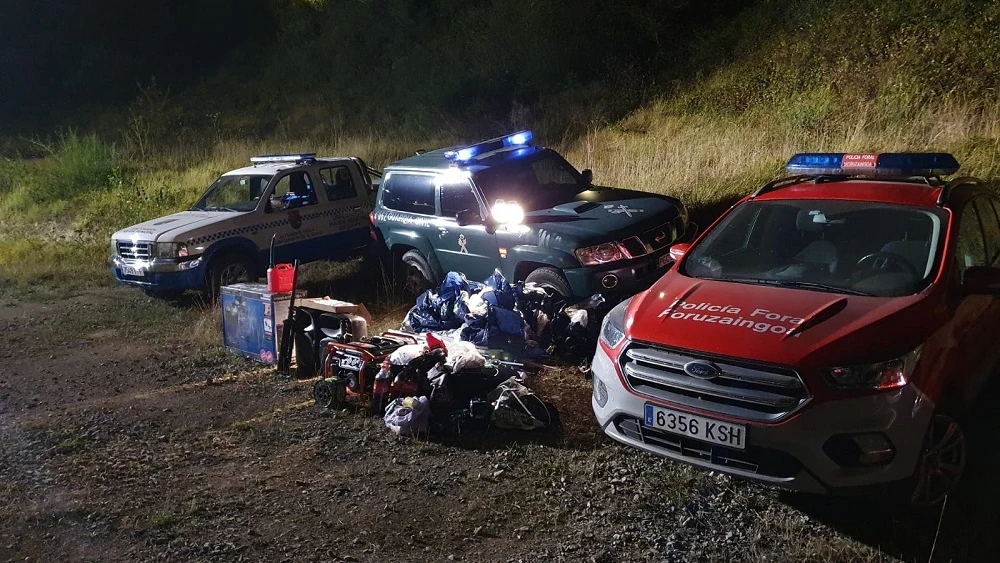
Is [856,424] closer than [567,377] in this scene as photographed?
Yes

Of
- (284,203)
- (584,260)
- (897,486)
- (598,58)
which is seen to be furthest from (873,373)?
(598,58)

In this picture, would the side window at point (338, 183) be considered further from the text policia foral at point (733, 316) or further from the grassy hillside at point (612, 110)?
the text policia foral at point (733, 316)

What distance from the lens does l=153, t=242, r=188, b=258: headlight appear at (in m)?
10.1

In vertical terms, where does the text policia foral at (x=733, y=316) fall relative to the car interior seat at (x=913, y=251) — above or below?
below

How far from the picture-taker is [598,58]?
2033 centimetres

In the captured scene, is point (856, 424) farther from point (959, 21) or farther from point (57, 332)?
point (959, 21)

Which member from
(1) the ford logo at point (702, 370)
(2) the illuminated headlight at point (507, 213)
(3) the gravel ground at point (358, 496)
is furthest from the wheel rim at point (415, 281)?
(1) the ford logo at point (702, 370)

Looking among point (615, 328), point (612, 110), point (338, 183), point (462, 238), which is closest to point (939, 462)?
point (615, 328)

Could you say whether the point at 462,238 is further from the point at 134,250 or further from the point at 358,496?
the point at 134,250

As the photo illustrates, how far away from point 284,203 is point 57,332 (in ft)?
10.1

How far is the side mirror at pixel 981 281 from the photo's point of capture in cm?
414

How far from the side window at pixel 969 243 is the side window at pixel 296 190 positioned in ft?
26.5

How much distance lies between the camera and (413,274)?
936cm

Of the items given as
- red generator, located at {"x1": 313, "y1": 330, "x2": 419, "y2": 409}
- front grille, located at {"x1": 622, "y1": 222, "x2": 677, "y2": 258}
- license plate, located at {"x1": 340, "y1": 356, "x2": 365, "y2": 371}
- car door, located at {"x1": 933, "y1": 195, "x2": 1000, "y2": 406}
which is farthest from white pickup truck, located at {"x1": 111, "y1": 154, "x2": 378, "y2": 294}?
car door, located at {"x1": 933, "y1": 195, "x2": 1000, "y2": 406}
